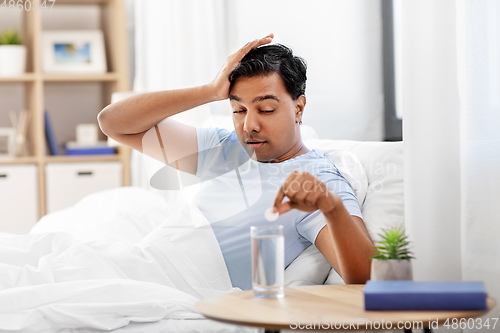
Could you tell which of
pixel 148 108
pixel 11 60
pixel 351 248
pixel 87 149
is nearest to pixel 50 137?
pixel 87 149

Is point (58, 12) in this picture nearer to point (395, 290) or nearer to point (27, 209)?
point (27, 209)

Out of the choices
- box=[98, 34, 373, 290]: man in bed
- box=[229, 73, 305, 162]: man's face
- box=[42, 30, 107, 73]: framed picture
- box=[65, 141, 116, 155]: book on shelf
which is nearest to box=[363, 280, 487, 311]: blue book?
box=[98, 34, 373, 290]: man in bed

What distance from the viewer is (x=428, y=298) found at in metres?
0.72

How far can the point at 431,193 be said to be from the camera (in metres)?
1.00

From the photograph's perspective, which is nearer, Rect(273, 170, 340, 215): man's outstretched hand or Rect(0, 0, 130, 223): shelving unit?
Rect(273, 170, 340, 215): man's outstretched hand

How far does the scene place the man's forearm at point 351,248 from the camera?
982mm

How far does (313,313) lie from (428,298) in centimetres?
15

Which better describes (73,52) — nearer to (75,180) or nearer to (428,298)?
(75,180)

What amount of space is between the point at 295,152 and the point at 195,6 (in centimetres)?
180

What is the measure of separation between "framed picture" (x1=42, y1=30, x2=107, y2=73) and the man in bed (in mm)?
1867

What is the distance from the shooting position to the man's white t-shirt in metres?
1.23

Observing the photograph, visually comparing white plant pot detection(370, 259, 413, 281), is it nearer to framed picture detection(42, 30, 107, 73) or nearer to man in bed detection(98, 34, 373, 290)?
man in bed detection(98, 34, 373, 290)

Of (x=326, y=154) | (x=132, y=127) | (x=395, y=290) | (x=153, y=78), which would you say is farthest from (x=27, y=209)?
(x=395, y=290)

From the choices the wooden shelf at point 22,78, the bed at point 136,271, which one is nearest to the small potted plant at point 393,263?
the bed at point 136,271
